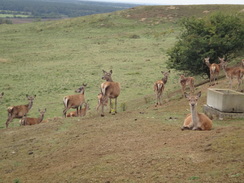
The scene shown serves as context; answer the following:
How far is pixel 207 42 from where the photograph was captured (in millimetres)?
24641

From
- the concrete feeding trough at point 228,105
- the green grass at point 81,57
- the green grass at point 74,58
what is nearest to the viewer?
the concrete feeding trough at point 228,105

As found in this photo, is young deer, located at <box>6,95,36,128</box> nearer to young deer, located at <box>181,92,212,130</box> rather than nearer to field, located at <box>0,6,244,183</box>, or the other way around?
field, located at <box>0,6,244,183</box>

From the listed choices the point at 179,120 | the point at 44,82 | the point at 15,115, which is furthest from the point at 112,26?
the point at 179,120

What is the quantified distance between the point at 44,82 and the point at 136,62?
37.7 feet

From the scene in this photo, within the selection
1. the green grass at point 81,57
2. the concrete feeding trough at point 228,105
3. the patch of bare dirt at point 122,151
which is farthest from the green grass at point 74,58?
the concrete feeding trough at point 228,105

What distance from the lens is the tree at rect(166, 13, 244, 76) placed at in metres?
24.7

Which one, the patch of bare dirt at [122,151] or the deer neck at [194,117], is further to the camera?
the deer neck at [194,117]

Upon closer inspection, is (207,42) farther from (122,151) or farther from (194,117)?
(122,151)

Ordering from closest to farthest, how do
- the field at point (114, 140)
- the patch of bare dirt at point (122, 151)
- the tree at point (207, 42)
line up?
1. the patch of bare dirt at point (122, 151)
2. the field at point (114, 140)
3. the tree at point (207, 42)

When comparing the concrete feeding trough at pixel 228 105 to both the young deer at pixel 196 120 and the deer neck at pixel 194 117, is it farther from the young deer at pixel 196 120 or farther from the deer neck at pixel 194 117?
the deer neck at pixel 194 117

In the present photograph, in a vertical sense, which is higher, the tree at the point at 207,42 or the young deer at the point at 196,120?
the tree at the point at 207,42

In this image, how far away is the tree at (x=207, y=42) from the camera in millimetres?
24656

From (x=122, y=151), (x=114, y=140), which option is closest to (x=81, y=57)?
(x=114, y=140)

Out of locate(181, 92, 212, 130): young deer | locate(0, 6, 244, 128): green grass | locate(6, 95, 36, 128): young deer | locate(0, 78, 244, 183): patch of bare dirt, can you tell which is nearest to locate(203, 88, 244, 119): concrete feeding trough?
locate(0, 78, 244, 183): patch of bare dirt
